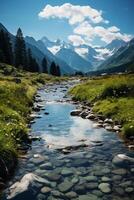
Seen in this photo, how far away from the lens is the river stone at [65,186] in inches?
473

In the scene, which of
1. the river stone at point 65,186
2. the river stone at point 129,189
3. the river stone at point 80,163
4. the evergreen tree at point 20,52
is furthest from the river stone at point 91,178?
the evergreen tree at point 20,52

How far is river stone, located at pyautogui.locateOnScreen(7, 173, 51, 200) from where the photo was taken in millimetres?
11445

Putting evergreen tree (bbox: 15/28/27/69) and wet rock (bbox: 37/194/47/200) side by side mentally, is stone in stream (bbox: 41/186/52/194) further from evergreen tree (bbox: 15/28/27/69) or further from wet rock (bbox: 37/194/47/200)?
evergreen tree (bbox: 15/28/27/69)

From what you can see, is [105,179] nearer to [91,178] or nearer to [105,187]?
[91,178]

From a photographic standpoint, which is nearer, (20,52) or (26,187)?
(26,187)

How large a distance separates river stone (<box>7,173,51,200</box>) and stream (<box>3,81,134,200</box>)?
0.40ft

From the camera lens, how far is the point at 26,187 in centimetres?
1183

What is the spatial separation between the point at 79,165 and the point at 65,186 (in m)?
2.51

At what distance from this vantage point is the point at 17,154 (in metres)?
15.6

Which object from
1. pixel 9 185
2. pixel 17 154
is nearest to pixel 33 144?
pixel 17 154

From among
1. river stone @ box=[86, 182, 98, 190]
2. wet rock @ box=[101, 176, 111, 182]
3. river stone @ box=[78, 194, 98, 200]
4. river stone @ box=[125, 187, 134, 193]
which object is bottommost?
river stone @ box=[78, 194, 98, 200]

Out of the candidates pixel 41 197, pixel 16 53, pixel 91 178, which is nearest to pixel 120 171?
pixel 91 178

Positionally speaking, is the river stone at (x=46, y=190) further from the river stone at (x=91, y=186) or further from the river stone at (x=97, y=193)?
the river stone at (x=97, y=193)

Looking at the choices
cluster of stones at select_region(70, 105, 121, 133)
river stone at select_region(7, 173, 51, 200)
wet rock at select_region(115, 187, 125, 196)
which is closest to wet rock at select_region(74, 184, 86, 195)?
river stone at select_region(7, 173, 51, 200)
